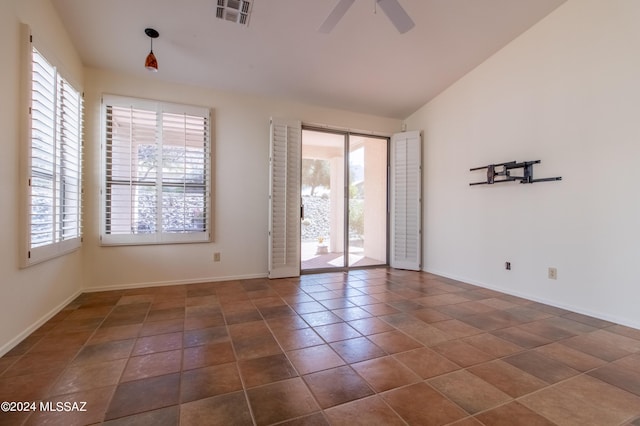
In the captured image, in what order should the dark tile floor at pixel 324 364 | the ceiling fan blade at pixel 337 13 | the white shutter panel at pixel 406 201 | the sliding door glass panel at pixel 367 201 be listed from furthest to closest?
the sliding door glass panel at pixel 367 201, the white shutter panel at pixel 406 201, the ceiling fan blade at pixel 337 13, the dark tile floor at pixel 324 364

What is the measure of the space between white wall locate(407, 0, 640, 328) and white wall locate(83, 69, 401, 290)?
7.80 ft

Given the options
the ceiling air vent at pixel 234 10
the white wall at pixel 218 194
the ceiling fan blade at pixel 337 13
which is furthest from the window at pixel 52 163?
the ceiling fan blade at pixel 337 13

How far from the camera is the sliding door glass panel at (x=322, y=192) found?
496 cm

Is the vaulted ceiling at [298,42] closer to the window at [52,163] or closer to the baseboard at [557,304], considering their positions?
the window at [52,163]

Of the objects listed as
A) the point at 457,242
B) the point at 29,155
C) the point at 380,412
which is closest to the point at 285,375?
the point at 380,412

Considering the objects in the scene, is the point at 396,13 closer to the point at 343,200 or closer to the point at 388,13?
the point at 388,13

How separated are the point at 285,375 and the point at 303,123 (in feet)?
11.9

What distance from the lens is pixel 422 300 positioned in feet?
11.1

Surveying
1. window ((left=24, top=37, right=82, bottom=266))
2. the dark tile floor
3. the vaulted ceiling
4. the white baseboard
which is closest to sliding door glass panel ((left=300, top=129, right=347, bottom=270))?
the vaulted ceiling

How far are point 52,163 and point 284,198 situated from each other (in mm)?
2519

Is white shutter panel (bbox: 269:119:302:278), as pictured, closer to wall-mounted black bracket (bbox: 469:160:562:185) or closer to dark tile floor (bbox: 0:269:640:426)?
dark tile floor (bbox: 0:269:640:426)

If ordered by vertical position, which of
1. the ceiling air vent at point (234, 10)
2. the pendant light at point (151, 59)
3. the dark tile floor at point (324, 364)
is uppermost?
the ceiling air vent at point (234, 10)

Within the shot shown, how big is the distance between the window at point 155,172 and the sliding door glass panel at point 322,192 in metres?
1.59

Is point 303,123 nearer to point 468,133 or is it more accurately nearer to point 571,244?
point 468,133
